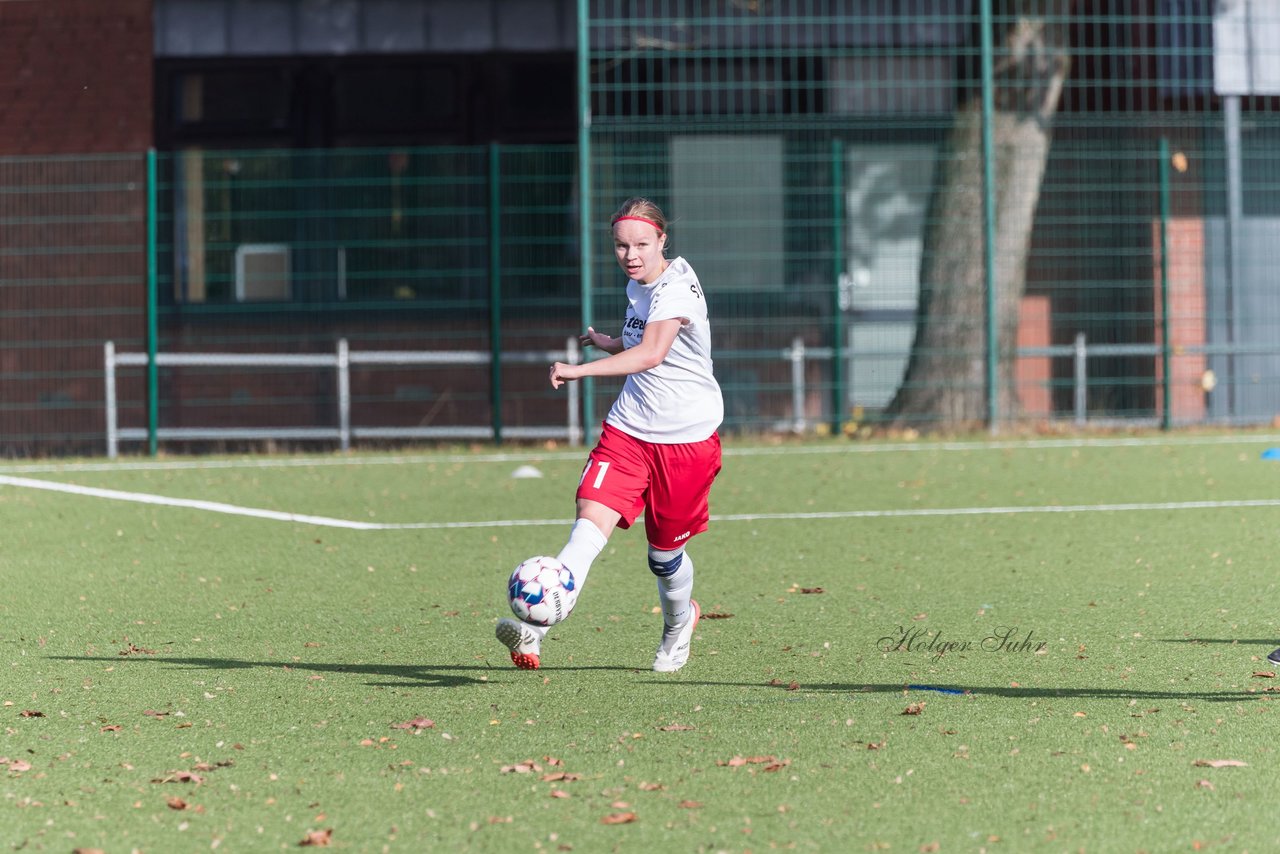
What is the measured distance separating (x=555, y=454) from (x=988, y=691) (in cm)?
967

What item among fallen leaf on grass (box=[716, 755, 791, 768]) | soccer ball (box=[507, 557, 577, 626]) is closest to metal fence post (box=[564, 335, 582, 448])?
soccer ball (box=[507, 557, 577, 626])

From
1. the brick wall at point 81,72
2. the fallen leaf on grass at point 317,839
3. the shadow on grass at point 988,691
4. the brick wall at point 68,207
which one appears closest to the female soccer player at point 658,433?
the shadow on grass at point 988,691

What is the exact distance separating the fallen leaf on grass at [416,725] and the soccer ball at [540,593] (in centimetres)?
45

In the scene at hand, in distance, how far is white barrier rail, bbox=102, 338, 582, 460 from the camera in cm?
1598

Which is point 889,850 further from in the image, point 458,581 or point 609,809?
point 458,581

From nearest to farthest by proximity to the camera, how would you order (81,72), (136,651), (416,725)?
1. (416,725)
2. (136,651)
3. (81,72)

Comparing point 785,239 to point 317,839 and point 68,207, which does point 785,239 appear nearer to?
point 68,207

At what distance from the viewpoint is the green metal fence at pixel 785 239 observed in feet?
54.7

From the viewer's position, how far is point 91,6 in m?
19.2

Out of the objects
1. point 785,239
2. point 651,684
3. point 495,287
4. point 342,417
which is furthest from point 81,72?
point 651,684

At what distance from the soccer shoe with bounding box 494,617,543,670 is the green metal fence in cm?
1026

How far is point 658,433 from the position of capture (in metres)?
5.92

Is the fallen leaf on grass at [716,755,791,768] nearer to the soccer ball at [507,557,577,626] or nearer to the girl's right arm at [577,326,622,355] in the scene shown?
the soccer ball at [507,557,577,626]

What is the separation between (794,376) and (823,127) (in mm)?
2819
